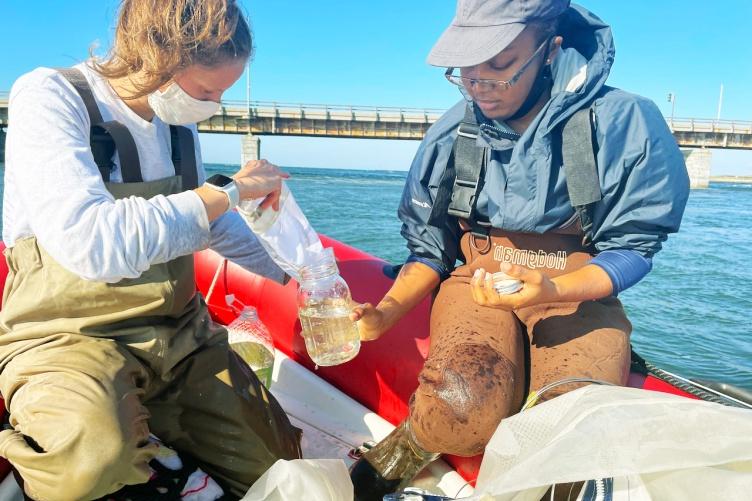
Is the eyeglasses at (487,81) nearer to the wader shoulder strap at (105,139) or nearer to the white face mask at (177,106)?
the white face mask at (177,106)

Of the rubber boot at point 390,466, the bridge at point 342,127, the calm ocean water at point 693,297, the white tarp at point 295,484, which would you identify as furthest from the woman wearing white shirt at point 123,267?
the bridge at point 342,127

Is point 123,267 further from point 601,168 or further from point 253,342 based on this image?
point 601,168

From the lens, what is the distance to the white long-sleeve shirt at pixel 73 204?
60.3 inches

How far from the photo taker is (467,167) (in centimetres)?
223

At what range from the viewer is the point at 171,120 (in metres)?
1.93

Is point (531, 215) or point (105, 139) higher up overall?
point (105, 139)

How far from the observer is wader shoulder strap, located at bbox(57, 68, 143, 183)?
1.77 metres

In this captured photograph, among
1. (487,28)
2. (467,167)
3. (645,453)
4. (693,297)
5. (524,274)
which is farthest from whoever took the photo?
(693,297)

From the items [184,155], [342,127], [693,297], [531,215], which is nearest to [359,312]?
[531,215]

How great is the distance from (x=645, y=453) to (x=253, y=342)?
2.05 m

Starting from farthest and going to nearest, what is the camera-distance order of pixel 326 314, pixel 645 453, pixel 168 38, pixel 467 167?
1. pixel 326 314
2. pixel 467 167
3. pixel 168 38
4. pixel 645 453

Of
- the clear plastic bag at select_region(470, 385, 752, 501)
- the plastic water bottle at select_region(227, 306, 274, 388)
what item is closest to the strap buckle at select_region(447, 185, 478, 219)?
the clear plastic bag at select_region(470, 385, 752, 501)

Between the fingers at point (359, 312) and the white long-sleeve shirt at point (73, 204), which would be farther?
the fingers at point (359, 312)

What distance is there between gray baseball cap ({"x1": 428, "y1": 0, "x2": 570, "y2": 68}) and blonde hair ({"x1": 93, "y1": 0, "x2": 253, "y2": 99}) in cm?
69
